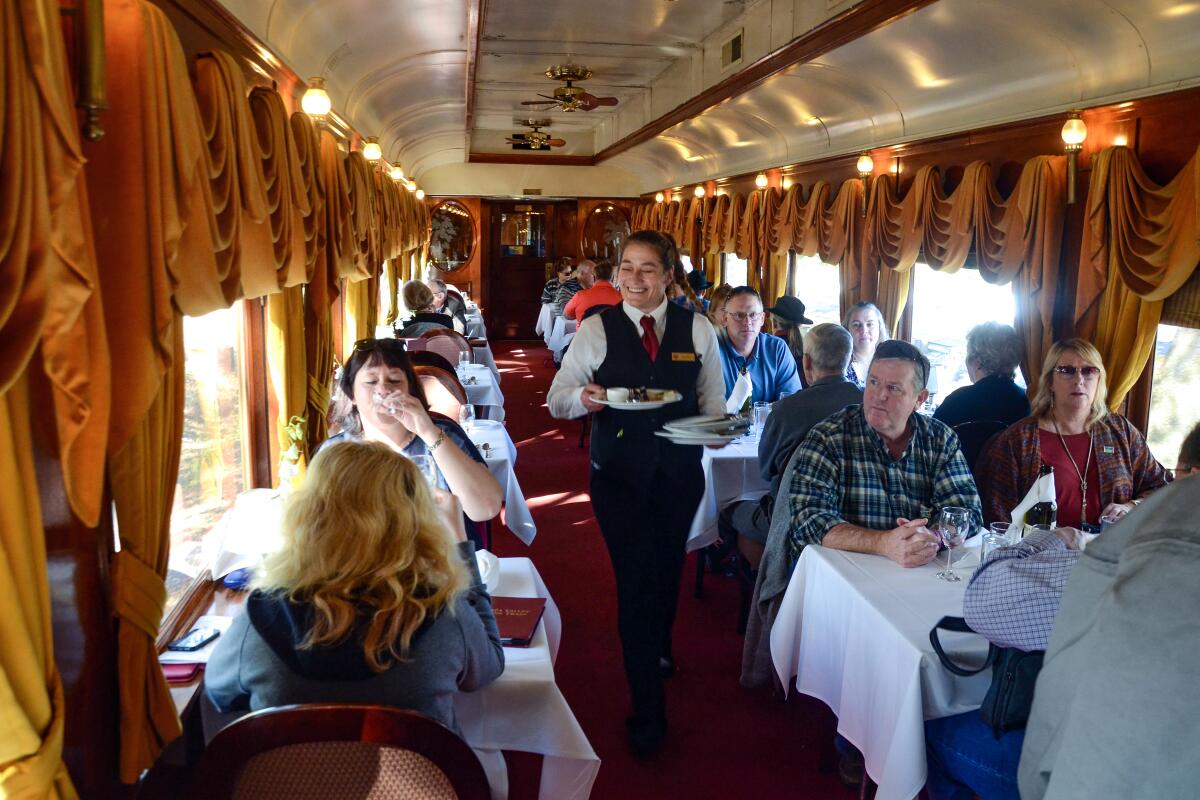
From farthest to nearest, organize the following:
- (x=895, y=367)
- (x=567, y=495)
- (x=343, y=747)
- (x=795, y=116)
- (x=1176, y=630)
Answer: (x=795, y=116) → (x=567, y=495) → (x=895, y=367) → (x=343, y=747) → (x=1176, y=630)

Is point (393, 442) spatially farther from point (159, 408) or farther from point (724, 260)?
point (724, 260)

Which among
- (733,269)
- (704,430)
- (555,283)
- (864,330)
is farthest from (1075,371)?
(555,283)

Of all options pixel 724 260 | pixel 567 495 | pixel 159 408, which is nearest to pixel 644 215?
pixel 724 260

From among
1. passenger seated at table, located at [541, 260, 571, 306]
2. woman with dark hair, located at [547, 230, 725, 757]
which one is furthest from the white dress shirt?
passenger seated at table, located at [541, 260, 571, 306]

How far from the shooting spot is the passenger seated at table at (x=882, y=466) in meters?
3.28

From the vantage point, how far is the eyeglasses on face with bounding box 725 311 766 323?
16.7 feet

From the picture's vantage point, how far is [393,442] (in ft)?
11.3

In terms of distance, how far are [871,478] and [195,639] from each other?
2270 mm

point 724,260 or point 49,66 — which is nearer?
point 49,66

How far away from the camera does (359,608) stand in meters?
1.95

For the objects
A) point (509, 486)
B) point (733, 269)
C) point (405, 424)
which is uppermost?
point (733, 269)

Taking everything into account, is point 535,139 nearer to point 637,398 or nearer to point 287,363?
point 287,363

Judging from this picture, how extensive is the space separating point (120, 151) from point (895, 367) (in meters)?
2.46

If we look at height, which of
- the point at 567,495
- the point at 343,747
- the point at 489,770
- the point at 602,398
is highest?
the point at 602,398
